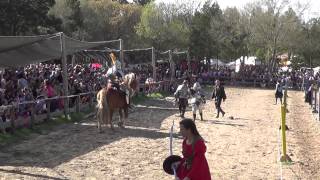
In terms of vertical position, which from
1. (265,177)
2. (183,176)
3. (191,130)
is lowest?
(265,177)

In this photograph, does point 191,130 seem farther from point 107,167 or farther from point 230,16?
point 230,16

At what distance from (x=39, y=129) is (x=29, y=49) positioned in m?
2.96

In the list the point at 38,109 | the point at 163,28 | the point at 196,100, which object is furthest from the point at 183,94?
the point at 163,28

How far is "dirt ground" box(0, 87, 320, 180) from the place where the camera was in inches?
506

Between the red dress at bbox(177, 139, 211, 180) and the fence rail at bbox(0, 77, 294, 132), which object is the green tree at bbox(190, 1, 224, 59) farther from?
the red dress at bbox(177, 139, 211, 180)

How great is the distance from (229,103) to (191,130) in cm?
2705

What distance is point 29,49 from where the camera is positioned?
19703mm

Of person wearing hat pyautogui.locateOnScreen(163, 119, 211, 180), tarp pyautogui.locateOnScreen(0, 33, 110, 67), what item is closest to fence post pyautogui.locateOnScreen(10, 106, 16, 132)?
tarp pyautogui.locateOnScreen(0, 33, 110, 67)

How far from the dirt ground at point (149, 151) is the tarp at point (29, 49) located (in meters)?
2.71

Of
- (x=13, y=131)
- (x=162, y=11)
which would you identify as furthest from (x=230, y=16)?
(x=13, y=131)

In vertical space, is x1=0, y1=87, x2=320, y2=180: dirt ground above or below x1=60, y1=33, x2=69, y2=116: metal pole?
below

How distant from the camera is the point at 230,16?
74250 millimetres

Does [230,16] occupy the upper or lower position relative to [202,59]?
upper

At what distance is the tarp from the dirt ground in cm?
271
